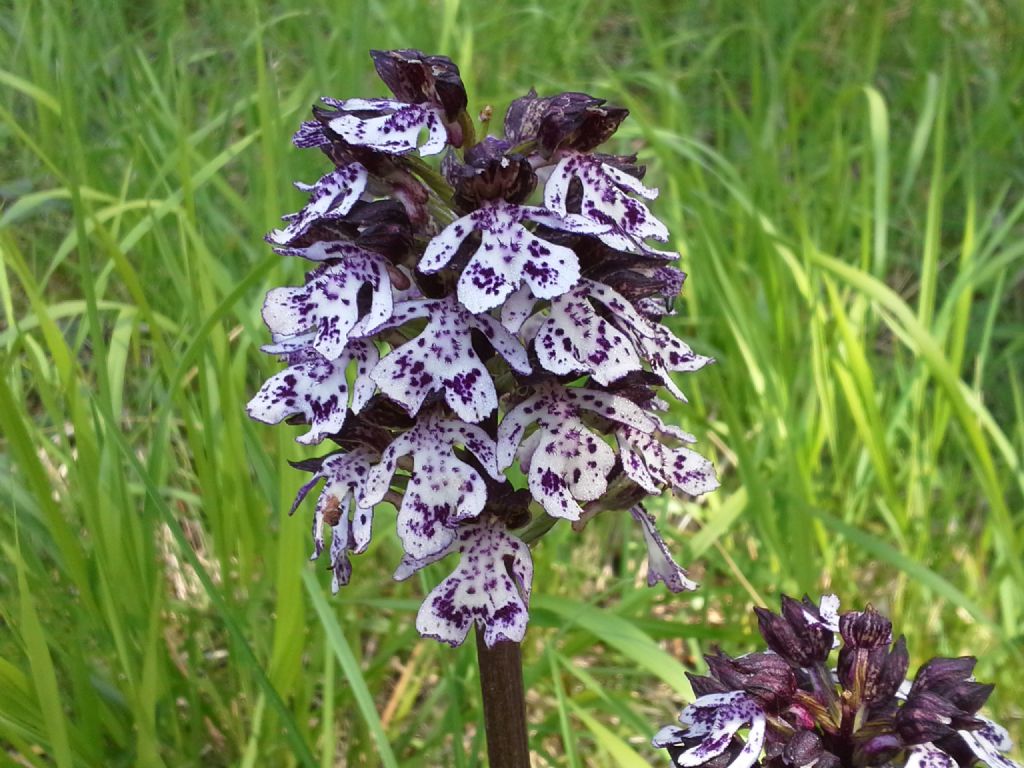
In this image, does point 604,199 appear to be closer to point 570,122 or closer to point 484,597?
point 570,122

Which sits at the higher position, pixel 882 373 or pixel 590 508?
pixel 590 508

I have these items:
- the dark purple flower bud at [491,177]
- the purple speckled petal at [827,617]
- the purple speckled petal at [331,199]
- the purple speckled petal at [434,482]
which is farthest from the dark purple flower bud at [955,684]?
the purple speckled petal at [331,199]

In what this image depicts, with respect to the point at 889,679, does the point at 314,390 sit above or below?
above

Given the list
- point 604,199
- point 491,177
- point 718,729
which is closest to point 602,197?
point 604,199

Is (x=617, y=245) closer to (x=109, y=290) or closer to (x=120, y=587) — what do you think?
(x=120, y=587)

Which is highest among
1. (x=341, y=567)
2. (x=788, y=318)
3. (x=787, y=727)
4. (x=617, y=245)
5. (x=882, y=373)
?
(x=617, y=245)

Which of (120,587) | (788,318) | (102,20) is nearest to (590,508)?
(120,587)

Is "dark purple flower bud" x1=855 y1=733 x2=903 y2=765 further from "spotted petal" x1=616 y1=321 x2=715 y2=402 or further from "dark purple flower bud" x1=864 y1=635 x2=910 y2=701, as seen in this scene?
"spotted petal" x1=616 y1=321 x2=715 y2=402
